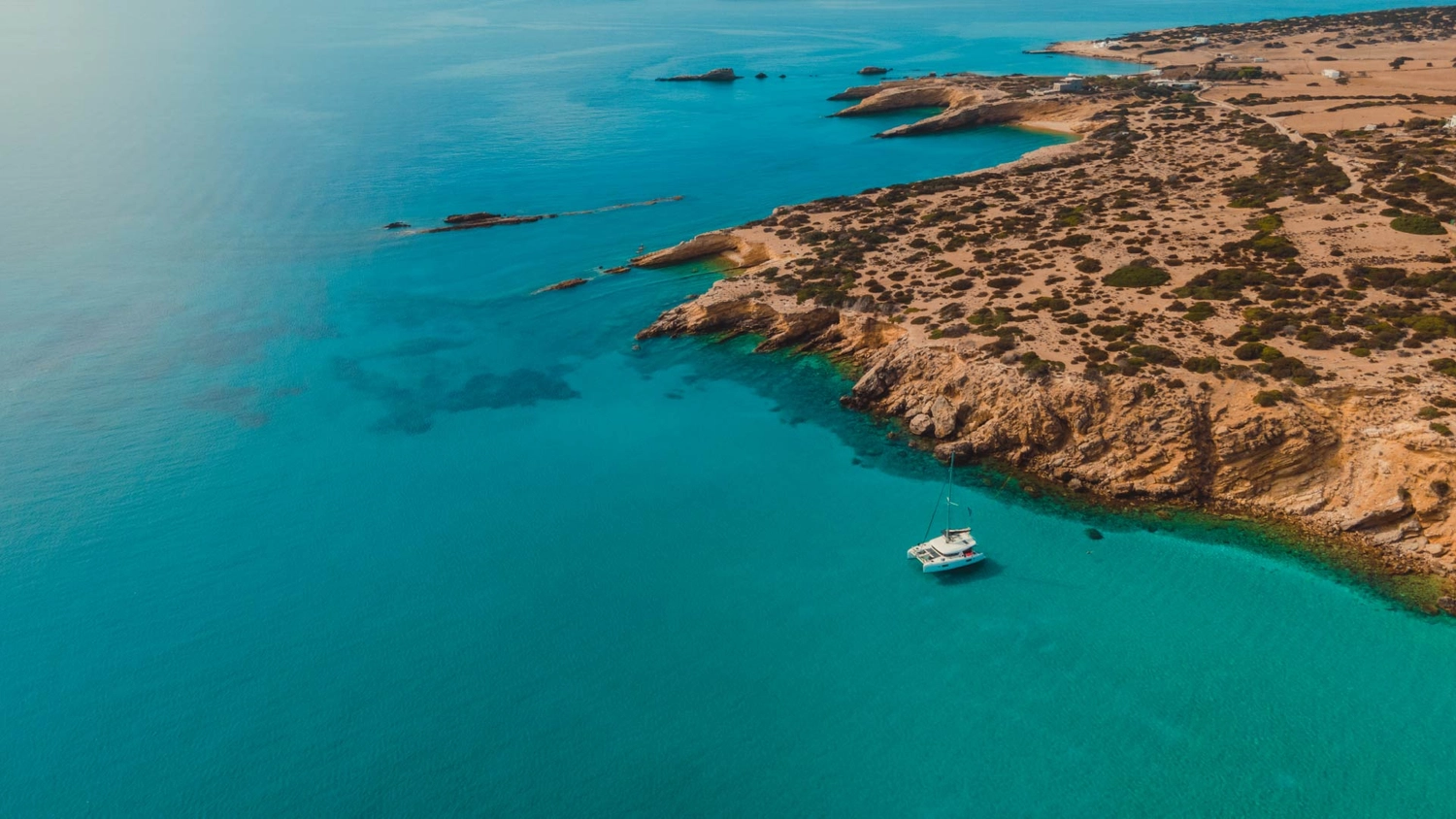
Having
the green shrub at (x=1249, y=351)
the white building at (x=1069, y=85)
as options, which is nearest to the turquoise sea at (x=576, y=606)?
the green shrub at (x=1249, y=351)

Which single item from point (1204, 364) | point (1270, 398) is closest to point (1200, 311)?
point (1204, 364)

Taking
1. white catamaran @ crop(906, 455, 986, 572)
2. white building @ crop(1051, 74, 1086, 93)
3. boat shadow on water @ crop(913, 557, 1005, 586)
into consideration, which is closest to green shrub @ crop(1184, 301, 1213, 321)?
white catamaran @ crop(906, 455, 986, 572)

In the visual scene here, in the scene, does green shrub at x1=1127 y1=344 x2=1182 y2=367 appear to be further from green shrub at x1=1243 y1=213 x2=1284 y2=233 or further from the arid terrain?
green shrub at x1=1243 y1=213 x2=1284 y2=233

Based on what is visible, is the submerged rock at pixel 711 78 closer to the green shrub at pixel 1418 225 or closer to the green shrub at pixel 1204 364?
the green shrub at pixel 1418 225

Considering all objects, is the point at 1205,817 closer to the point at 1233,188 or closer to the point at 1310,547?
the point at 1310,547

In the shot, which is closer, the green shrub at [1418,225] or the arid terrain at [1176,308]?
the arid terrain at [1176,308]

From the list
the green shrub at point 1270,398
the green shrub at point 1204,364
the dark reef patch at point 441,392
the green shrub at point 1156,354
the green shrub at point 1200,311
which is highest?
the green shrub at point 1200,311
